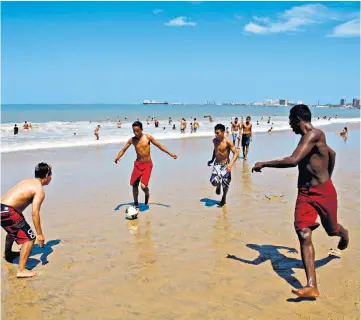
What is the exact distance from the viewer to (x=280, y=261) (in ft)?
16.3

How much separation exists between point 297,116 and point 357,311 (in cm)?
210

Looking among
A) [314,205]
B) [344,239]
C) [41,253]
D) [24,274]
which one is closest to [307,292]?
[314,205]

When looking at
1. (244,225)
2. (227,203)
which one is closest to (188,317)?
(244,225)

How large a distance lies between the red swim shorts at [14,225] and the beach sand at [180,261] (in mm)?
510

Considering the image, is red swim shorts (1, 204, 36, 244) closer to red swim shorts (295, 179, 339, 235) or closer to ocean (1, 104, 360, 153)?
red swim shorts (295, 179, 339, 235)

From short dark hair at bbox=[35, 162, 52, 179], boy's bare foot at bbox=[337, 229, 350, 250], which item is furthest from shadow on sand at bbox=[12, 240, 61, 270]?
boy's bare foot at bbox=[337, 229, 350, 250]

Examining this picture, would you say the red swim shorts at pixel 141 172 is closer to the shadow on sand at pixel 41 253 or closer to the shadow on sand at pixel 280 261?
the shadow on sand at pixel 41 253

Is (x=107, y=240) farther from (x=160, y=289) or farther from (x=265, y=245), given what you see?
(x=265, y=245)

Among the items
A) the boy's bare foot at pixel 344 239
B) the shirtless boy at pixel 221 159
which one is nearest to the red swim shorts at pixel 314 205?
the boy's bare foot at pixel 344 239

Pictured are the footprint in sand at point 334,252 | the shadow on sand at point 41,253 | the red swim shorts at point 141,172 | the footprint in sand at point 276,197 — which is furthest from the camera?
the footprint in sand at point 276,197

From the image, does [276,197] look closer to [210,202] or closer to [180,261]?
[210,202]

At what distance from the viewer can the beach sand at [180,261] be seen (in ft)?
12.7

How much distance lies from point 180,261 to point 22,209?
2.13m

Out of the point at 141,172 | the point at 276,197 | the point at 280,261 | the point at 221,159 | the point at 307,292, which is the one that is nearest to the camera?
the point at 307,292
